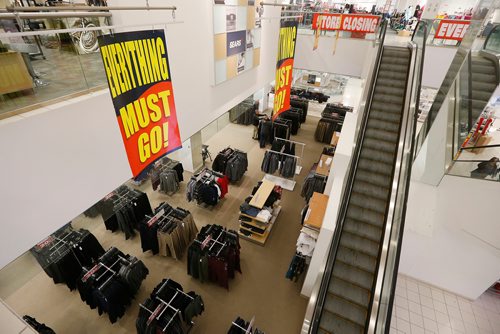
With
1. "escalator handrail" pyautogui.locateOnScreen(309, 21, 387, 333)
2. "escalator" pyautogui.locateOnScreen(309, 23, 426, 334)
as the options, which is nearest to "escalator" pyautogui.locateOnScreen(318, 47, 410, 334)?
"escalator" pyautogui.locateOnScreen(309, 23, 426, 334)

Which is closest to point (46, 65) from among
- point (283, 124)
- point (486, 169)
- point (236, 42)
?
point (236, 42)

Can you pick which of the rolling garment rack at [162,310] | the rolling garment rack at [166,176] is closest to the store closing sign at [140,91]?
the rolling garment rack at [162,310]

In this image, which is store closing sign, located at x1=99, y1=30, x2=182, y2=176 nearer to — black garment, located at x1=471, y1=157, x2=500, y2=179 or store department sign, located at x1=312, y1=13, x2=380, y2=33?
black garment, located at x1=471, y1=157, x2=500, y2=179

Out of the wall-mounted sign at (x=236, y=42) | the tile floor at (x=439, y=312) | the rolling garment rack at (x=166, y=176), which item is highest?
the wall-mounted sign at (x=236, y=42)

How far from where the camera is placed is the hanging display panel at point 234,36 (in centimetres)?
653

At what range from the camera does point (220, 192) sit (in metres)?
7.68

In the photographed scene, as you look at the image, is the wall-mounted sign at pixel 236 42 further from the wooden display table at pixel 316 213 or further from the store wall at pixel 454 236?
the store wall at pixel 454 236

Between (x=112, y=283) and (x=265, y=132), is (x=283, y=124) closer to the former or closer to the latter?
(x=265, y=132)

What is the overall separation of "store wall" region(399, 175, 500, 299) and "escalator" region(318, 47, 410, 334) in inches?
58.4

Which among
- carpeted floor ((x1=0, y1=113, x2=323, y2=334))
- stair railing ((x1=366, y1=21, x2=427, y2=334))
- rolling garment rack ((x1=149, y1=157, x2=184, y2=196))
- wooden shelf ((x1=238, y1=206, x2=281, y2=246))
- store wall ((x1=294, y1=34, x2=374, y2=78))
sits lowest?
carpeted floor ((x1=0, y1=113, x2=323, y2=334))

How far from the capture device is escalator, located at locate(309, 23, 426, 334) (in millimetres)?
4113

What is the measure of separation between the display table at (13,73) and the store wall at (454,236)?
307 inches

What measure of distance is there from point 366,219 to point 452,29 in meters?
9.48

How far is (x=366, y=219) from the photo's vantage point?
4.97 m
